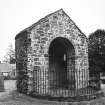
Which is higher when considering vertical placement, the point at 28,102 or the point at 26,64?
the point at 26,64

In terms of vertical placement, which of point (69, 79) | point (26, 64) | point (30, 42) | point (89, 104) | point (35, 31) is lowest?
point (89, 104)

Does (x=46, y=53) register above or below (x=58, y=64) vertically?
above

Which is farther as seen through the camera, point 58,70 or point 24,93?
point 58,70

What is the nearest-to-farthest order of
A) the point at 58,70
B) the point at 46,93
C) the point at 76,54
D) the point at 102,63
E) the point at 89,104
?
the point at 89,104, the point at 46,93, the point at 76,54, the point at 58,70, the point at 102,63

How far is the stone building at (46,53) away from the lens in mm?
8992

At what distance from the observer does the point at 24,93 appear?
9383mm

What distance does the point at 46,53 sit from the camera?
9352 mm

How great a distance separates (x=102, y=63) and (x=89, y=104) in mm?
15450

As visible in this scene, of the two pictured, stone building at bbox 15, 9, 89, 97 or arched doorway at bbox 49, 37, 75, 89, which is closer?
stone building at bbox 15, 9, 89, 97

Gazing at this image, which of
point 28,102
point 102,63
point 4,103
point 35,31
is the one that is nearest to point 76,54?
point 35,31

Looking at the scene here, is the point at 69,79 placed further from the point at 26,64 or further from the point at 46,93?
the point at 26,64

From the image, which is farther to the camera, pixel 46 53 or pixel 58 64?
pixel 58 64

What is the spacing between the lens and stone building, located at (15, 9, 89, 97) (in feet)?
29.5

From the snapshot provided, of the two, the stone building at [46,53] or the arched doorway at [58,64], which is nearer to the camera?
the stone building at [46,53]
